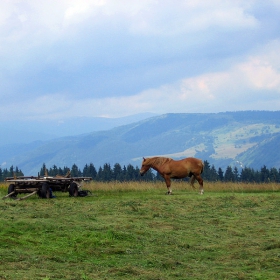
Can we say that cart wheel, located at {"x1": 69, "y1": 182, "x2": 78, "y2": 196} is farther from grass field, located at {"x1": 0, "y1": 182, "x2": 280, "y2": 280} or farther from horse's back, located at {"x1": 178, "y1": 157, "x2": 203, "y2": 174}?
horse's back, located at {"x1": 178, "y1": 157, "x2": 203, "y2": 174}

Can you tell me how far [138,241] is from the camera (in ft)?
45.2

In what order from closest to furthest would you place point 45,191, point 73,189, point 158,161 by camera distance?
point 45,191 → point 73,189 → point 158,161

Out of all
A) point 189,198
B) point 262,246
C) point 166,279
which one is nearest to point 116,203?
point 189,198

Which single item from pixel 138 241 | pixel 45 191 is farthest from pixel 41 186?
pixel 138 241

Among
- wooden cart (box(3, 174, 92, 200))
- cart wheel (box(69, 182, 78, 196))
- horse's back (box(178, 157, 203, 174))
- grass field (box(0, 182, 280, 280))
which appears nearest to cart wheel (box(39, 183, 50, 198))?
wooden cart (box(3, 174, 92, 200))

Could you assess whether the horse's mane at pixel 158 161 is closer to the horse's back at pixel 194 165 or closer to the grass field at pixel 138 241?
the horse's back at pixel 194 165

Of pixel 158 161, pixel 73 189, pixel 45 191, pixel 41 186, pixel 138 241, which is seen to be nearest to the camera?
pixel 138 241

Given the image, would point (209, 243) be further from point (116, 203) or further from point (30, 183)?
point (30, 183)

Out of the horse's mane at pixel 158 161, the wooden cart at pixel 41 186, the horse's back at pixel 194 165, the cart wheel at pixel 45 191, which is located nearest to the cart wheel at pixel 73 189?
the wooden cart at pixel 41 186

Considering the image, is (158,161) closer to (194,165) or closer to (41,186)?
(194,165)

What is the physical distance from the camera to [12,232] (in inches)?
539

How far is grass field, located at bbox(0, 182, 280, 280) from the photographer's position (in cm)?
1069

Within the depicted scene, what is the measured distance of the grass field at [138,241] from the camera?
35.1 ft

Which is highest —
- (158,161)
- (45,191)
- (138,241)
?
(158,161)
